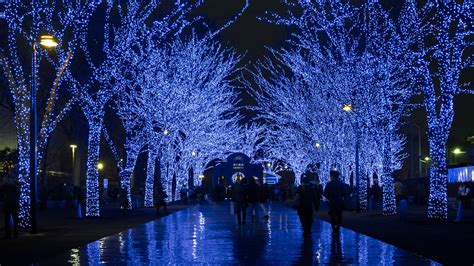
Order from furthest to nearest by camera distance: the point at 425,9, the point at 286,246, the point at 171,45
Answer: the point at 171,45 < the point at 425,9 < the point at 286,246

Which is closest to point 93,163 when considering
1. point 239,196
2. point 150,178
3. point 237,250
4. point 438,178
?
point 239,196

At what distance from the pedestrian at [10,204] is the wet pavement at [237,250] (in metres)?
2.64

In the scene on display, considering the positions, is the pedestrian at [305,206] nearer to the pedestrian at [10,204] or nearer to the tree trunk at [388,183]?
the pedestrian at [10,204]

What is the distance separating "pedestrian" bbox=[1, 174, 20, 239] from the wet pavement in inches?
104

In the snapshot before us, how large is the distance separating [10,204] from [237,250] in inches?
305

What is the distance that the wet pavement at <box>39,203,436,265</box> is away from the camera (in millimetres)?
14469

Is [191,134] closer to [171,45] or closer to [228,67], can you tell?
[228,67]

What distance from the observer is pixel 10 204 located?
2130 cm

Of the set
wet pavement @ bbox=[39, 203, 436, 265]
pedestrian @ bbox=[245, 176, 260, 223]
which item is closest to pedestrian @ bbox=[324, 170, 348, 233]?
wet pavement @ bbox=[39, 203, 436, 265]

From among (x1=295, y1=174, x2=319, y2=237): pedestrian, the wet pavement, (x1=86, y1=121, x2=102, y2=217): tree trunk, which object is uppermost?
(x1=86, y1=121, x2=102, y2=217): tree trunk

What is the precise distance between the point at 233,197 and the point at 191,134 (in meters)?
31.5

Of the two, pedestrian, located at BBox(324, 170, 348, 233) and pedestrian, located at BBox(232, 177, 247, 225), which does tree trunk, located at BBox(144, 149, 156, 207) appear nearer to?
pedestrian, located at BBox(232, 177, 247, 225)

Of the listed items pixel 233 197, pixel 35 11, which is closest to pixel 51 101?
pixel 35 11

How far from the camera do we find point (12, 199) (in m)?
21.4
